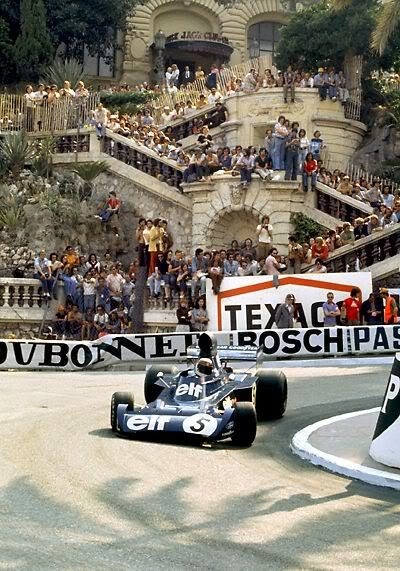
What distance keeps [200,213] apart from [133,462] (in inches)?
800

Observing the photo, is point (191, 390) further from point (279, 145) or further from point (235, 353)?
point (279, 145)

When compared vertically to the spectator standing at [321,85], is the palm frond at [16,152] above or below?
below

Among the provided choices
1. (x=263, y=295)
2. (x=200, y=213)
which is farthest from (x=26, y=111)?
(x=263, y=295)

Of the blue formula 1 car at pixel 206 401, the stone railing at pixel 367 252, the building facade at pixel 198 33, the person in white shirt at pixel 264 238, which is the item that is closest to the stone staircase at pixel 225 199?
the person in white shirt at pixel 264 238

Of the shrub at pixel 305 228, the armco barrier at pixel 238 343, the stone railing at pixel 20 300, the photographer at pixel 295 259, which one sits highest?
the shrub at pixel 305 228

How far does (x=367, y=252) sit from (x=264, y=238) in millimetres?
2821

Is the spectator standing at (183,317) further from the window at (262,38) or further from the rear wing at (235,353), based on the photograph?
the window at (262,38)

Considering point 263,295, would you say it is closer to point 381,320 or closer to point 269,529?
point 381,320

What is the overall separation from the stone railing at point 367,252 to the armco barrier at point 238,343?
315 cm

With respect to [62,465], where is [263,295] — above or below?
above

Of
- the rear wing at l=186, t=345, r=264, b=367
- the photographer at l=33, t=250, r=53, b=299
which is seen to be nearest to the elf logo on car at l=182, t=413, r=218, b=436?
the rear wing at l=186, t=345, r=264, b=367

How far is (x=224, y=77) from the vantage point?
41.3 metres

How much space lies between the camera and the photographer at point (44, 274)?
2931 centimetres

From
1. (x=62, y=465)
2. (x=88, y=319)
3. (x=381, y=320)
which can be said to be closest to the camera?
(x=62, y=465)
